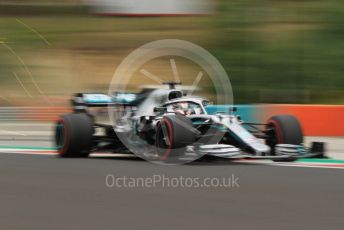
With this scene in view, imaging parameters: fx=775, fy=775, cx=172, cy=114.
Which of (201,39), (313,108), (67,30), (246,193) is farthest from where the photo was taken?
(67,30)

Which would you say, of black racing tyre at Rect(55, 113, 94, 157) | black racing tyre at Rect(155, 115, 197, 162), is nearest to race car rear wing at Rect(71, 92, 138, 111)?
black racing tyre at Rect(55, 113, 94, 157)

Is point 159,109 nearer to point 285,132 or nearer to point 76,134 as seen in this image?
point 76,134

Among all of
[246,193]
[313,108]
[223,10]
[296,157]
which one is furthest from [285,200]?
[223,10]

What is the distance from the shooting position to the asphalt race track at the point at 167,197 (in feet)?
20.8

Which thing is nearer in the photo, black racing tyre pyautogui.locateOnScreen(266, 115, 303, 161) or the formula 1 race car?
the formula 1 race car

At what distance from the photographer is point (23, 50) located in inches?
1095

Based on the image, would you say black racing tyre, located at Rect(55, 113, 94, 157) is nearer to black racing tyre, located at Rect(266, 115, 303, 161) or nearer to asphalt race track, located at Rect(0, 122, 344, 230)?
asphalt race track, located at Rect(0, 122, 344, 230)

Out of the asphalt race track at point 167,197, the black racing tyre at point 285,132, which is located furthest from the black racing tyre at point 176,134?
the black racing tyre at point 285,132

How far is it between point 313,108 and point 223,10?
9.46 metres

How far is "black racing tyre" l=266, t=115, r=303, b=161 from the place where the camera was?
10.7m

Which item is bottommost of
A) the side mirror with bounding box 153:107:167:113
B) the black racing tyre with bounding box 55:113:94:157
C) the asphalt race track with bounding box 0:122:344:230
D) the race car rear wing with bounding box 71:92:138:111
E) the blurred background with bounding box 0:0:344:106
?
the asphalt race track with bounding box 0:122:344:230

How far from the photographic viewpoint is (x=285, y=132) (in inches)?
423

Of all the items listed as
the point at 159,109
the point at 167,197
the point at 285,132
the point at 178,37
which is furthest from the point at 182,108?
the point at 178,37

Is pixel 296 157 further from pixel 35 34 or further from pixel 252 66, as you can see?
pixel 35 34
